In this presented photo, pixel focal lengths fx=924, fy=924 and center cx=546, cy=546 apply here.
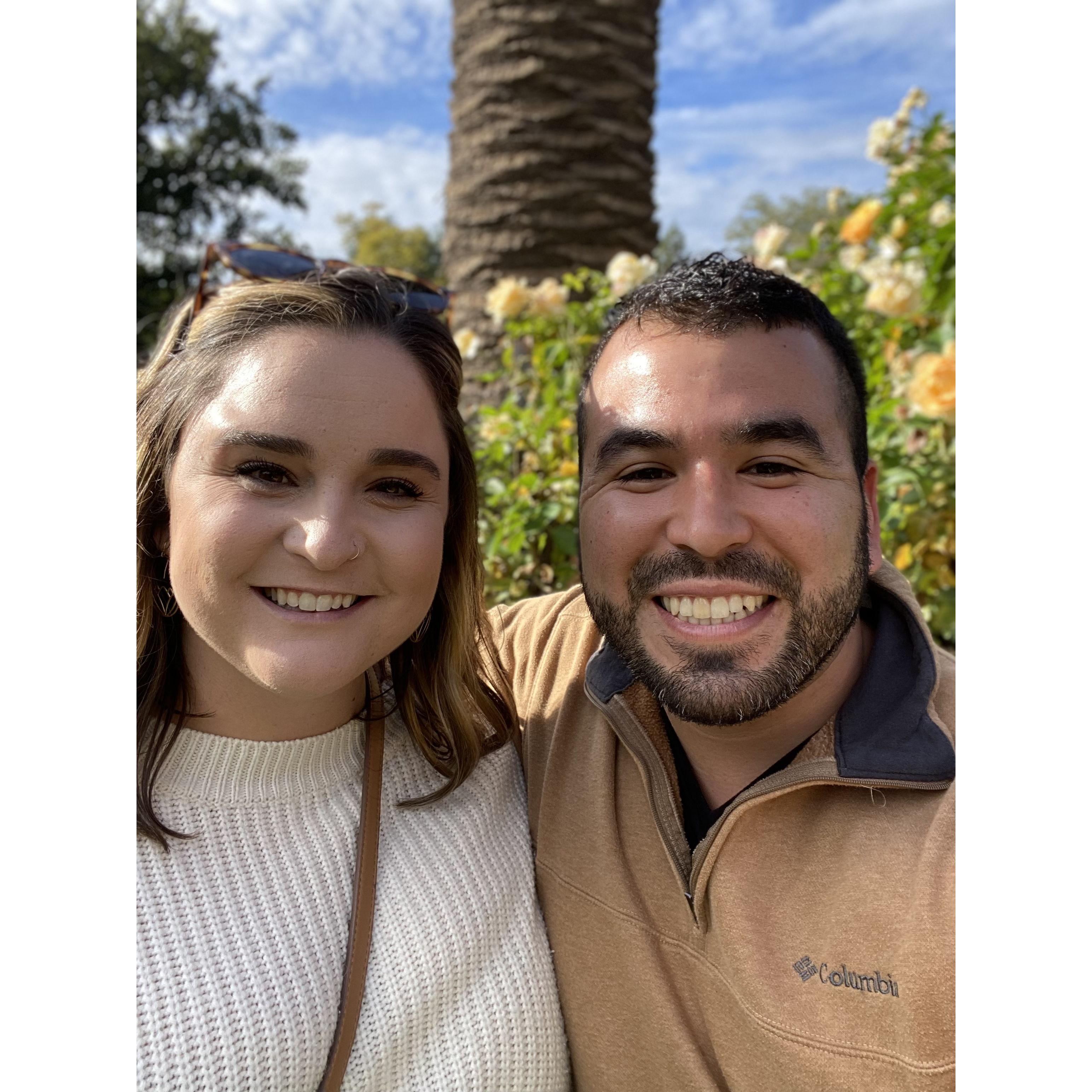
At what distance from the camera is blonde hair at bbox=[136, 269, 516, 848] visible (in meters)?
1.72

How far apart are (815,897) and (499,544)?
5.75ft

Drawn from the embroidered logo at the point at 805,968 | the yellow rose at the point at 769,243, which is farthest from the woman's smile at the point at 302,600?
the yellow rose at the point at 769,243

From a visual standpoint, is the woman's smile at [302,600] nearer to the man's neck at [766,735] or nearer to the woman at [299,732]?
the woman at [299,732]

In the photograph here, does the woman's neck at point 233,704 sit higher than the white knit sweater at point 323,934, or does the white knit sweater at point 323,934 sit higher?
the woman's neck at point 233,704

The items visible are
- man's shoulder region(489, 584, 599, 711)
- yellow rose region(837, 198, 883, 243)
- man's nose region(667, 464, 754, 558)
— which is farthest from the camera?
yellow rose region(837, 198, 883, 243)

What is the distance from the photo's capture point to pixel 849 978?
62.3 inches

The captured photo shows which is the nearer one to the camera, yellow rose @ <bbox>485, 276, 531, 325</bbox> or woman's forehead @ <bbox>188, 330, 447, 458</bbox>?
woman's forehead @ <bbox>188, 330, 447, 458</bbox>

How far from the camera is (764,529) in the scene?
6.22 ft

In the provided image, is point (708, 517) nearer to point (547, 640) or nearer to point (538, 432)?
point (547, 640)

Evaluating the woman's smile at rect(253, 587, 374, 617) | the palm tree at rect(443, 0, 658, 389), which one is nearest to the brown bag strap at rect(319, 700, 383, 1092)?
the woman's smile at rect(253, 587, 374, 617)

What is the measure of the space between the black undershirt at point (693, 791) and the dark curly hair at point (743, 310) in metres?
0.67

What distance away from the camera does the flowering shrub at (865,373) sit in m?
2.94

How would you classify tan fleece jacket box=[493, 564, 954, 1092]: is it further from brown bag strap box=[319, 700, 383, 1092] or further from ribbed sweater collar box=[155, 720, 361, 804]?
ribbed sweater collar box=[155, 720, 361, 804]
